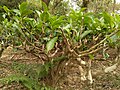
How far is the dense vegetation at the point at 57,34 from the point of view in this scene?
5.43 ft

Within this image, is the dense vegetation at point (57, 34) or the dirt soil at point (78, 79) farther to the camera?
the dirt soil at point (78, 79)

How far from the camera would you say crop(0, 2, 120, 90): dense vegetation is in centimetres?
166

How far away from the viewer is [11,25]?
195 cm

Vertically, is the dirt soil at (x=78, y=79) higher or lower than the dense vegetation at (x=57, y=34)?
lower

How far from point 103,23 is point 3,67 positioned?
1995 mm

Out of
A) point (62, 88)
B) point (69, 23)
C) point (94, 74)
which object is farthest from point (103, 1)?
point (69, 23)

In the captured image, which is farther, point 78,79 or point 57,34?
point 78,79

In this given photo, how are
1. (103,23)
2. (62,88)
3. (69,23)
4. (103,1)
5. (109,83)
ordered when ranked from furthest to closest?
(103,1) → (109,83) → (62,88) → (69,23) → (103,23)

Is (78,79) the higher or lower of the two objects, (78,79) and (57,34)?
the lower

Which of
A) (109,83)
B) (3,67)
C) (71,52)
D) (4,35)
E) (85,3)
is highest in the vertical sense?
(85,3)

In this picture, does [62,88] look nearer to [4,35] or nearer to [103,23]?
[4,35]

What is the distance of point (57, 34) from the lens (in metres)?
1.92

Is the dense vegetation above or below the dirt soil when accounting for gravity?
above

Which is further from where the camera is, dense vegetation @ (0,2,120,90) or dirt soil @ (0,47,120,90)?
dirt soil @ (0,47,120,90)
